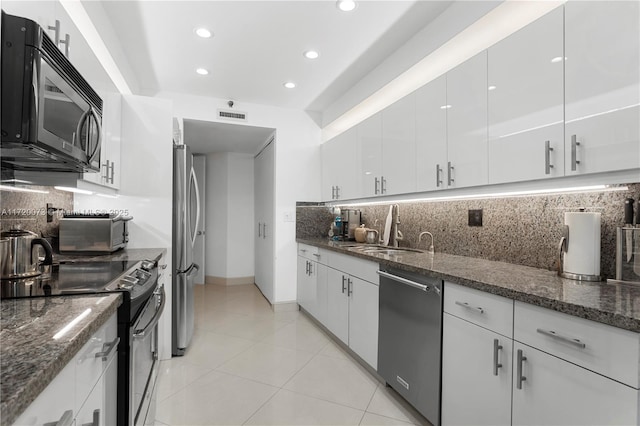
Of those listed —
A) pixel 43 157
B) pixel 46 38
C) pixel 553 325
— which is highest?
pixel 46 38

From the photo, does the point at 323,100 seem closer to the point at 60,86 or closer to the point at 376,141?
the point at 376,141

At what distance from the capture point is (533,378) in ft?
4.22

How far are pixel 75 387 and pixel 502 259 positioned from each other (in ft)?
7.47

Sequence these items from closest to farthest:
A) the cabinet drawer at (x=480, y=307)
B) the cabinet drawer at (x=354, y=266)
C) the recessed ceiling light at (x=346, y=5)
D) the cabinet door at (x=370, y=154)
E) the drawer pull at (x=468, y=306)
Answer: the cabinet drawer at (x=480, y=307), the drawer pull at (x=468, y=306), the recessed ceiling light at (x=346, y=5), the cabinet drawer at (x=354, y=266), the cabinet door at (x=370, y=154)

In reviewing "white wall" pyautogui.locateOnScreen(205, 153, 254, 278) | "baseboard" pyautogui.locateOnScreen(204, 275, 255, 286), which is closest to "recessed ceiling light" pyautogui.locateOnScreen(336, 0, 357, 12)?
"white wall" pyautogui.locateOnScreen(205, 153, 254, 278)

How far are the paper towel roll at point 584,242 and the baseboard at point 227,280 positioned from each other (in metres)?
5.24

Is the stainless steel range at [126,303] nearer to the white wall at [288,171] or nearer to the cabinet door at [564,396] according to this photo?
the cabinet door at [564,396]

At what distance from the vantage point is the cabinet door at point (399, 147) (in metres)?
2.64

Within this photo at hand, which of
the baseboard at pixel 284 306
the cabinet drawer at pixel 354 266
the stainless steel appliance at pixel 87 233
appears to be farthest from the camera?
the baseboard at pixel 284 306

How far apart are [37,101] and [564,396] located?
2.14 m

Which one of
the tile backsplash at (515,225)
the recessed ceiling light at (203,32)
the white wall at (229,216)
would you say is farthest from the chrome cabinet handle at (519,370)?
the white wall at (229,216)

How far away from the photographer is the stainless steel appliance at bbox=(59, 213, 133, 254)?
2.35m

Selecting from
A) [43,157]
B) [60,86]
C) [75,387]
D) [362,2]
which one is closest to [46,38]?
[60,86]

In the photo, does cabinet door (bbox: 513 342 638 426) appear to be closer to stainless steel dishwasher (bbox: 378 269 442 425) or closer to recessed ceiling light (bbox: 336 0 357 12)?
stainless steel dishwasher (bbox: 378 269 442 425)
